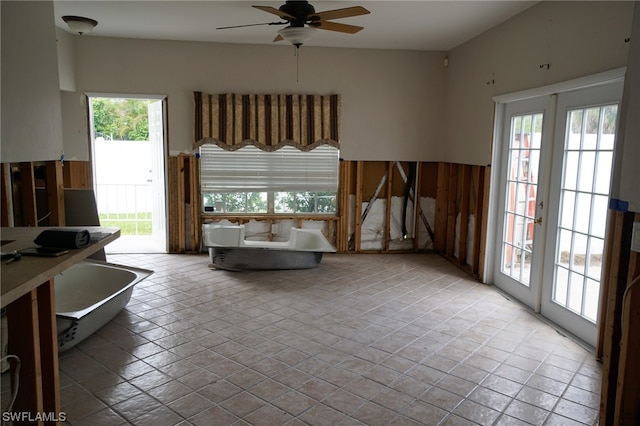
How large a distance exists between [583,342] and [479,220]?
82.8 inches

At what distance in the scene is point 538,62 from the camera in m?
4.24

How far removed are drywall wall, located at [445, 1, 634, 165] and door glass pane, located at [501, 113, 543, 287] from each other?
1.14 feet

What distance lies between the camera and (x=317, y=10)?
15.4 feet

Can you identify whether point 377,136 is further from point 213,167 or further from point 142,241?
point 142,241

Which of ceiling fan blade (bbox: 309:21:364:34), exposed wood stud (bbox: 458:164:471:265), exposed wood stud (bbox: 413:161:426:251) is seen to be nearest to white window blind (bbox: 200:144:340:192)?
exposed wood stud (bbox: 413:161:426:251)

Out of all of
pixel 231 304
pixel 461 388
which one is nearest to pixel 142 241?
pixel 231 304

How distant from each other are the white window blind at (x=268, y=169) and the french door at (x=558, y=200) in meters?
2.53

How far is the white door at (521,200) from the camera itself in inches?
170

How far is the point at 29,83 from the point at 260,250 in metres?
3.08

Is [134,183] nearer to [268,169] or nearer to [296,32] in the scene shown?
[268,169]

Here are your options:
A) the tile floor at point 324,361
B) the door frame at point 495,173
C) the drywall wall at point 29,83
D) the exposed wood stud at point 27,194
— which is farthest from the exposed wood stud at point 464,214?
the exposed wood stud at point 27,194

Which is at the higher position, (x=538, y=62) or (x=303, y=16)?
(x=303, y=16)

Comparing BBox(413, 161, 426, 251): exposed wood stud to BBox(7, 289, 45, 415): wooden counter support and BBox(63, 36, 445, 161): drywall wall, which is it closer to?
BBox(63, 36, 445, 161): drywall wall

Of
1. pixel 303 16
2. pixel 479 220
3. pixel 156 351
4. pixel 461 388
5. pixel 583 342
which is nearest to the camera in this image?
pixel 461 388
